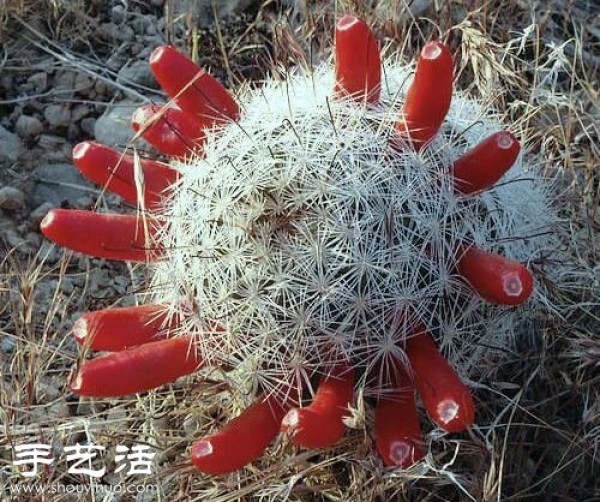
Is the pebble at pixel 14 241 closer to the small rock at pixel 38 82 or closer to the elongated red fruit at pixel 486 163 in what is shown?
the small rock at pixel 38 82

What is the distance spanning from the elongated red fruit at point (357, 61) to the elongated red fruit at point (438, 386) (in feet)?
1.65

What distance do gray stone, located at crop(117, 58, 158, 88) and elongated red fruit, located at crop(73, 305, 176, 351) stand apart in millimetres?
1176

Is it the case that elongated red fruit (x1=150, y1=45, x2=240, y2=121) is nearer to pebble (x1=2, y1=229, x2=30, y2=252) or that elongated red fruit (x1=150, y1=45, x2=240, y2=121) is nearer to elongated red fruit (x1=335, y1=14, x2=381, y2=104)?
elongated red fruit (x1=335, y1=14, x2=381, y2=104)

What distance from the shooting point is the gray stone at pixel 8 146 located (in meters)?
2.95

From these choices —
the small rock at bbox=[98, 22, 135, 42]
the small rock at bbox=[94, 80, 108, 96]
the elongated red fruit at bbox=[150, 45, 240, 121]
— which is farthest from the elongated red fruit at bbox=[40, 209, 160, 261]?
the small rock at bbox=[98, 22, 135, 42]

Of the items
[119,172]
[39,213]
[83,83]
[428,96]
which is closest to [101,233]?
[119,172]

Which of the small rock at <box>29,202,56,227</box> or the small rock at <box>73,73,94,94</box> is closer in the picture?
the small rock at <box>29,202,56,227</box>

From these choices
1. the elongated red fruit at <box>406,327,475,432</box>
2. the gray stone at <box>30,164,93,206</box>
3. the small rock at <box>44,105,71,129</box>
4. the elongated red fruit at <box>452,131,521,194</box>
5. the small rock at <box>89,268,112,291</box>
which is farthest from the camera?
the small rock at <box>44,105,71,129</box>

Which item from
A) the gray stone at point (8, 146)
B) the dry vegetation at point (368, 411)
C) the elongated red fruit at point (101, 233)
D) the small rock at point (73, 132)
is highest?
the elongated red fruit at point (101, 233)

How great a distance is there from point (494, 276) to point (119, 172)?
828 millimetres

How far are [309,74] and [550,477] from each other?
41.0 inches

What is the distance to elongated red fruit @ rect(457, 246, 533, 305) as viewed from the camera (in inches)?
72.6

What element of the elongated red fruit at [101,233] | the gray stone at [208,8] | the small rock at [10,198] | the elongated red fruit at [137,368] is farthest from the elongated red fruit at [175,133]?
the gray stone at [208,8]

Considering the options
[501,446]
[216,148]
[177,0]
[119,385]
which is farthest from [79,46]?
[501,446]
